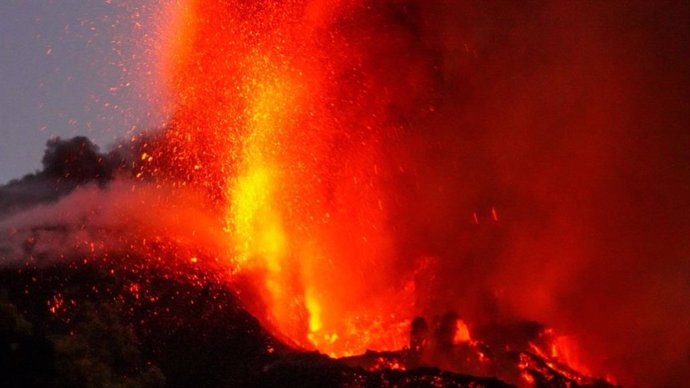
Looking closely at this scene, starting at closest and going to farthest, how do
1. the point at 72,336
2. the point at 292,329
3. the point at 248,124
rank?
the point at 72,336, the point at 292,329, the point at 248,124

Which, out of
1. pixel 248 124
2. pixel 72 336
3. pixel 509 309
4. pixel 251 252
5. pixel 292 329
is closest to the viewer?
pixel 72 336

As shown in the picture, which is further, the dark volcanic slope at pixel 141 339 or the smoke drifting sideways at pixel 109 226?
the smoke drifting sideways at pixel 109 226

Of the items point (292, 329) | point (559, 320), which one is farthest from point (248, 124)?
point (559, 320)

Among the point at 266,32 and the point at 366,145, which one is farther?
the point at 366,145

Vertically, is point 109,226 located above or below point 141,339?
above

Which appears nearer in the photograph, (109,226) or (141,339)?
(141,339)

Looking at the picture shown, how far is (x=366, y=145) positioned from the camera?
2858 cm

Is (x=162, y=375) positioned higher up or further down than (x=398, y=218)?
further down

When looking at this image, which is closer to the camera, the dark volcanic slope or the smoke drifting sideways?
the dark volcanic slope

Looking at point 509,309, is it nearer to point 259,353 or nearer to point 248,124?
point 248,124

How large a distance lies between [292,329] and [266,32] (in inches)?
388

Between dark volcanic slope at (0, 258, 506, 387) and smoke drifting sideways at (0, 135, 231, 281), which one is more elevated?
smoke drifting sideways at (0, 135, 231, 281)

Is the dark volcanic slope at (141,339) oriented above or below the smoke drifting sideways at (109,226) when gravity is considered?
below

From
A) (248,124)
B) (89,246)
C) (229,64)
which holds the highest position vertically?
(229,64)
